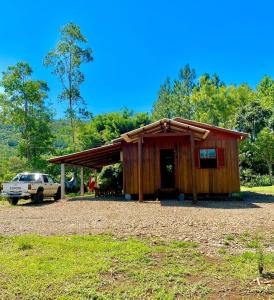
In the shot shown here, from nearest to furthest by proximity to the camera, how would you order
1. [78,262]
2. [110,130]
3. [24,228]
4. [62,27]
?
1. [78,262]
2. [24,228]
3. [62,27]
4. [110,130]

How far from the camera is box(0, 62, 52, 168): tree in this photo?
2816 centimetres

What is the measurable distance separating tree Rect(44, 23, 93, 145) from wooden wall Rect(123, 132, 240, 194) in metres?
15.6

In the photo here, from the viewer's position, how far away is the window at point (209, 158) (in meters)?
17.0

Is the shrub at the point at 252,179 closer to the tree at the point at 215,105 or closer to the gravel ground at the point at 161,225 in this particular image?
the tree at the point at 215,105

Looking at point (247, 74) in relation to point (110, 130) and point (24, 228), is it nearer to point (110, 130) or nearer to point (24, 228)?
point (110, 130)

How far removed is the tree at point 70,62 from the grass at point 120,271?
84.6 ft

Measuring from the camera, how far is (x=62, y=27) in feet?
99.4

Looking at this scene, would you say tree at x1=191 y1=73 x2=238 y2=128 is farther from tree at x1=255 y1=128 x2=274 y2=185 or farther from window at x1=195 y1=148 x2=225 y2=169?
window at x1=195 y1=148 x2=225 y2=169

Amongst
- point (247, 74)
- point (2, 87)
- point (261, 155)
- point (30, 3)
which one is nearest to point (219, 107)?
point (247, 74)

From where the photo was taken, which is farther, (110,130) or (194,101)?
(194,101)

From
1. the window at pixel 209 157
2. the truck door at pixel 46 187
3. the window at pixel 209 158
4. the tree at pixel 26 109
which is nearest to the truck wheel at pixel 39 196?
the truck door at pixel 46 187

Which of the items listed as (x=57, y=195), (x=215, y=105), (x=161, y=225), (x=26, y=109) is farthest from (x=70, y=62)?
(x=161, y=225)

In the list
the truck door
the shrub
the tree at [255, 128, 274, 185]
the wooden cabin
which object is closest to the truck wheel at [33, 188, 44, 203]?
the truck door

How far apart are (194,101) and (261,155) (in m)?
20.7
